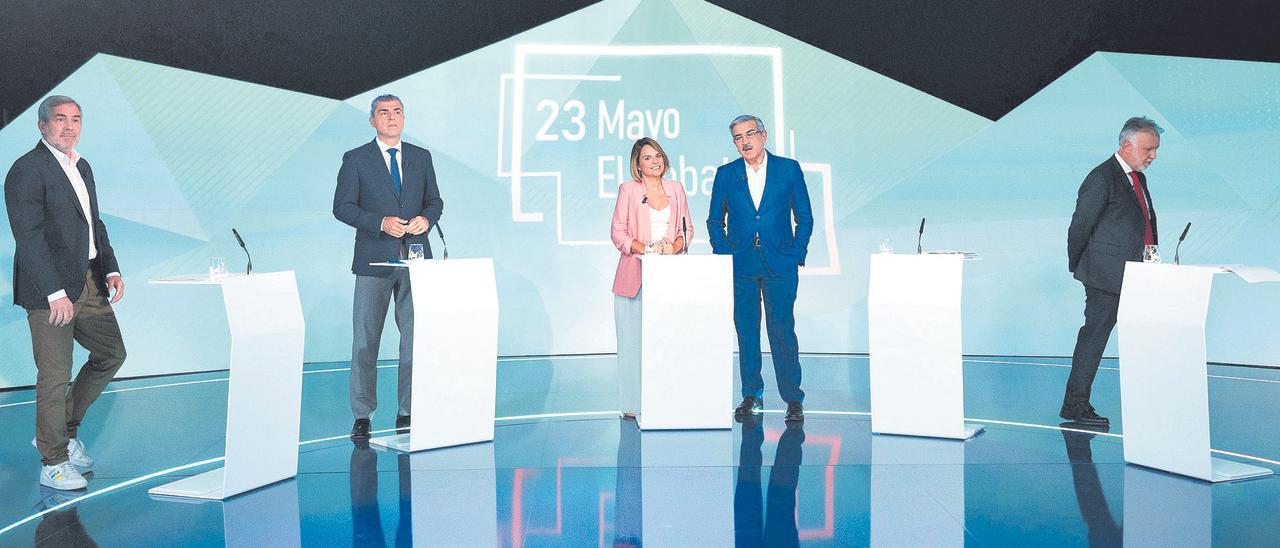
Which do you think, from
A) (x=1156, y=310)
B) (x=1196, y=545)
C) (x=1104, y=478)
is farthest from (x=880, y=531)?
(x=1156, y=310)

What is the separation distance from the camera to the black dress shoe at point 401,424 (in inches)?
188

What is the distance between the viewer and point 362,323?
4.75 m

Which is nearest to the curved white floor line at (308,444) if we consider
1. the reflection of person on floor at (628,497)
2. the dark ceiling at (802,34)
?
the reflection of person on floor at (628,497)

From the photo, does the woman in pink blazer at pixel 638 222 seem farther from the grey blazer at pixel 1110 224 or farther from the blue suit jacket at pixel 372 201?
the grey blazer at pixel 1110 224

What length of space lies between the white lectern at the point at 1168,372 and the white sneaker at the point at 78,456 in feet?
14.0

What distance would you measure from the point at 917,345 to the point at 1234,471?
1.32 m

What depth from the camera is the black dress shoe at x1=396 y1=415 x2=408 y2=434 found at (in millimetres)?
4780

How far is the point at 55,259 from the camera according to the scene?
12.6ft

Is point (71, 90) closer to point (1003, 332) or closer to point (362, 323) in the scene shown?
point (362, 323)

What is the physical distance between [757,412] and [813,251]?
2.69 meters

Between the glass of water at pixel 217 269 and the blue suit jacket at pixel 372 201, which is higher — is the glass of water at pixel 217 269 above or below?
below

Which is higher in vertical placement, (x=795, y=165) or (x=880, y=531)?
(x=795, y=165)

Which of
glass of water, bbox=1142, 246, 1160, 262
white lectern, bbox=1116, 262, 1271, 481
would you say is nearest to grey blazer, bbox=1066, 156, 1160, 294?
glass of water, bbox=1142, 246, 1160, 262

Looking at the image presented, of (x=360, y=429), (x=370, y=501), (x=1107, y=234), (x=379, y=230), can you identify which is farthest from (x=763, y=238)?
(x=370, y=501)
